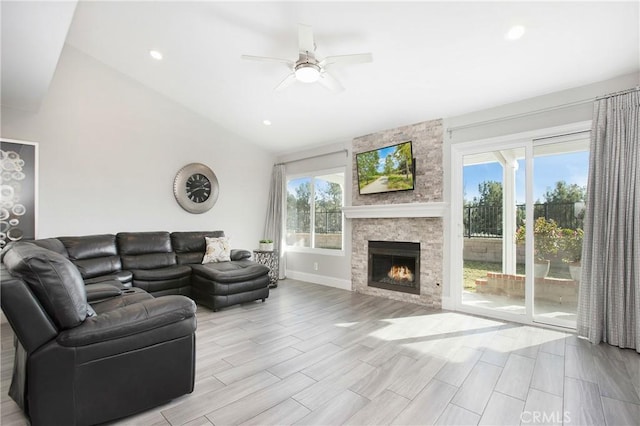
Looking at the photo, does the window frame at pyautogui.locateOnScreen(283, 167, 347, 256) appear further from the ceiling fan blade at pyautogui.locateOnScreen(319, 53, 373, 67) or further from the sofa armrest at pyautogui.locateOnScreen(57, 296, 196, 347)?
the sofa armrest at pyautogui.locateOnScreen(57, 296, 196, 347)

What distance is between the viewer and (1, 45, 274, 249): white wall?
4035 millimetres

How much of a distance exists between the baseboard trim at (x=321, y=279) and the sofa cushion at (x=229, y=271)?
1.50 m

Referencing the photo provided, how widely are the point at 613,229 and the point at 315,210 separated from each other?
170 inches

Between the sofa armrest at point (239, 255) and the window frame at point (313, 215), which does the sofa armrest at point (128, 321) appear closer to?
the sofa armrest at point (239, 255)

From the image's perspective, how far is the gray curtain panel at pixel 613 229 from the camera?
2824mm

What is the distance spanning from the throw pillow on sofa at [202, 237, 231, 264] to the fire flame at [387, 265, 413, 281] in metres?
2.72

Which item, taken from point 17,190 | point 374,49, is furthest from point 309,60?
point 17,190

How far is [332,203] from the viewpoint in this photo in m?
5.71

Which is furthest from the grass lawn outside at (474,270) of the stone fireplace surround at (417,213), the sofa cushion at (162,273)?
the sofa cushion at (162,273)

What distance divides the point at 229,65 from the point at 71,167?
268cm

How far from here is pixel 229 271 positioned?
4.17 meters

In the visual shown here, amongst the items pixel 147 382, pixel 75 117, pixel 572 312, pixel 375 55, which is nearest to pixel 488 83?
pixel 375 55

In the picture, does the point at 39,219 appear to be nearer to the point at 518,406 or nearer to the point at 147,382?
the point at 147,382

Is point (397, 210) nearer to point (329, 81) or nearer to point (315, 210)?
point (315, 210)
